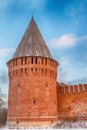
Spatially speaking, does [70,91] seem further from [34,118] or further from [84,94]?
[34,118]

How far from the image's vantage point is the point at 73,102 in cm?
2020

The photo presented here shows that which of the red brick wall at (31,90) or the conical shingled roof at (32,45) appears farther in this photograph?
the conical shingled roof at (32,45)

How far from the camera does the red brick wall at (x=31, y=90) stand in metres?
17.7

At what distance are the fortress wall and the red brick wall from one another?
1.42m

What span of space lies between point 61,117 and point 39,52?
6692mm

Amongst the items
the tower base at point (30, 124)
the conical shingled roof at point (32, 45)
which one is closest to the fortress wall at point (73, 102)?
the tower base at point (30, 124)

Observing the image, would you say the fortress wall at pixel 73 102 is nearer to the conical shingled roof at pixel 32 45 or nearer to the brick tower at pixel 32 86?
the brick tower at pixel 32 86

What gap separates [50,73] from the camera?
19.4m

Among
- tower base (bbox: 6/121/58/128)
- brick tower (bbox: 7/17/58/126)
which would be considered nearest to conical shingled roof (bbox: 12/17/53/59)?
brick tower (bbox: 7/17/58/126)

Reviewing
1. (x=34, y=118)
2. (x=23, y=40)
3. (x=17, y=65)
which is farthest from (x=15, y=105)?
(x=23, y=40)

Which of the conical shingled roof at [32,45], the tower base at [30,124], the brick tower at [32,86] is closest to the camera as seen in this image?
the tower base at [30,124]

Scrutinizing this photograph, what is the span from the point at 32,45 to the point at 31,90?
458 cm

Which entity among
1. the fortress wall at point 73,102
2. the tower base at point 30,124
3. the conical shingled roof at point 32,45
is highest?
the conical shingled roof at point 32,45

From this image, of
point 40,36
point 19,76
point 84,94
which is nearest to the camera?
point 19,76
